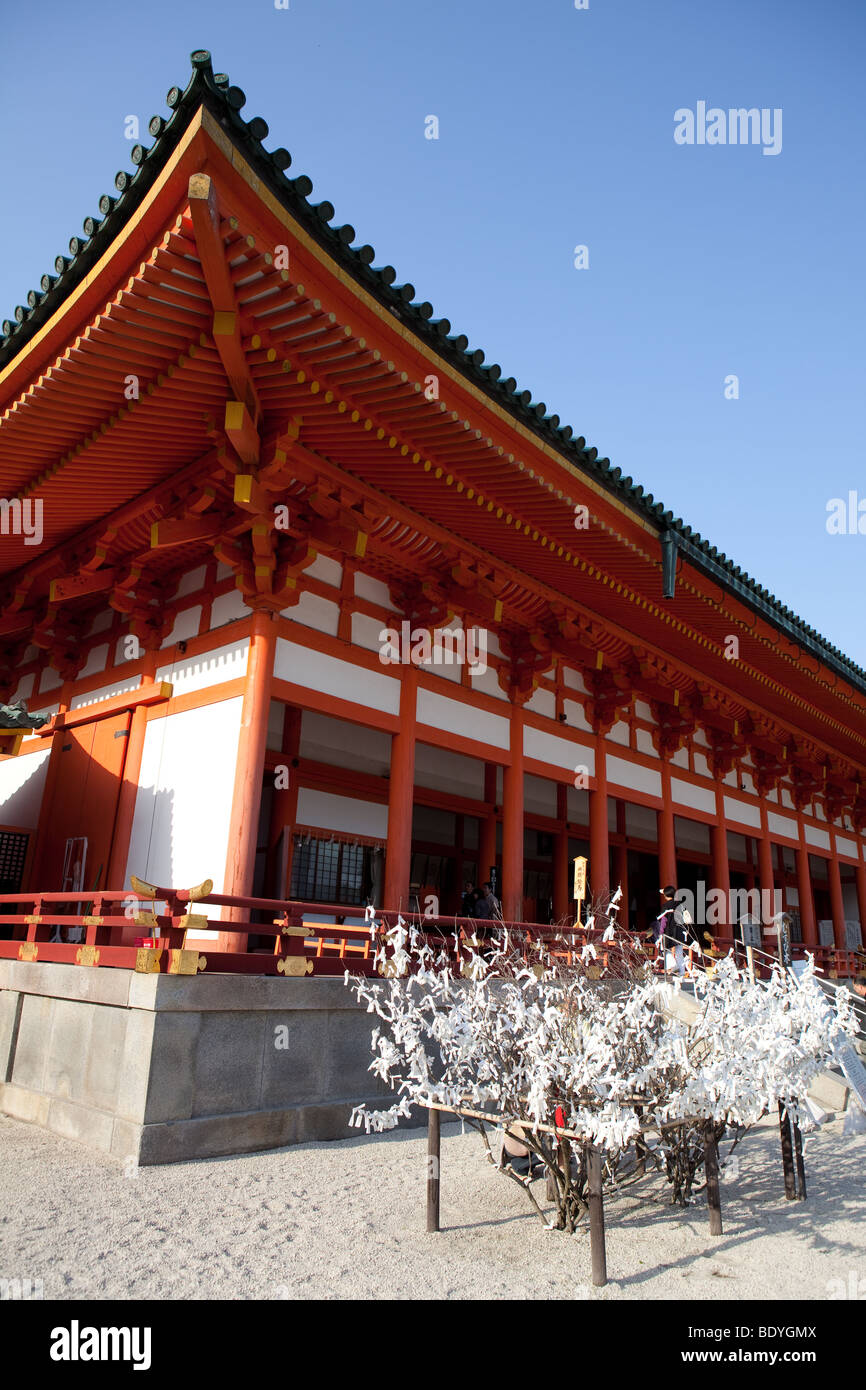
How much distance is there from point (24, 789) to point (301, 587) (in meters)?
5.26

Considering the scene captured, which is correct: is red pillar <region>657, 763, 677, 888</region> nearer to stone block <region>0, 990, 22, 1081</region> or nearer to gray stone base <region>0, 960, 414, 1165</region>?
gray stone base <region>0, 960, 414, 1165</region>

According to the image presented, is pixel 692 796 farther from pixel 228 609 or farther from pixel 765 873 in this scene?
pixel 228 609

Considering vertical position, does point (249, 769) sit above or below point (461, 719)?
below

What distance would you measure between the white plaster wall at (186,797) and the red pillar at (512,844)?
381cm

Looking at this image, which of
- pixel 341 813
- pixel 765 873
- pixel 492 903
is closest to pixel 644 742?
pixel 765 873

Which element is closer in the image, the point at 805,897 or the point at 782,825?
the point at 782,825

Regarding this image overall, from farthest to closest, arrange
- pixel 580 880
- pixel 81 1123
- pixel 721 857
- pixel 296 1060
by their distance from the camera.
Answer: pixel 721 857, pixel 580 880, pixel 296 1060, pixel 81 1123

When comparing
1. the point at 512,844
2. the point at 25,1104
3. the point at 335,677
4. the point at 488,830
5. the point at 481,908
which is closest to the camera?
the point at 25,1104

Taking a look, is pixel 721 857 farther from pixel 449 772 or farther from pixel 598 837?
pixel 449 772

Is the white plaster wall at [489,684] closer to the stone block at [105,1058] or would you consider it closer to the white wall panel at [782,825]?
the stone block at [105,1058]

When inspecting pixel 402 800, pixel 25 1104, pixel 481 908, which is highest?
pixel 402 800

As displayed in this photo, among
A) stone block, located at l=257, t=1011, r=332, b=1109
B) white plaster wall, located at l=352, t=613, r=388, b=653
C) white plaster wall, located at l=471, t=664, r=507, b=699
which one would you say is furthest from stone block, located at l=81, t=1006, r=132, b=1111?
white plaster wall, located at l=471, t=664, r=507, b=699

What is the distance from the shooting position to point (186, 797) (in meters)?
8.23

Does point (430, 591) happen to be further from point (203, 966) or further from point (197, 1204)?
point (197, 1204)
